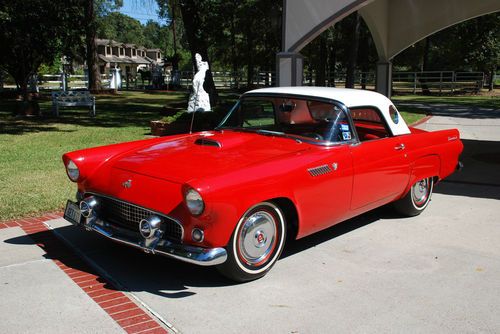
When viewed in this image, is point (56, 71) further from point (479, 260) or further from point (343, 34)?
point (479, 260)

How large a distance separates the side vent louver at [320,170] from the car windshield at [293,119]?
1.10 feet

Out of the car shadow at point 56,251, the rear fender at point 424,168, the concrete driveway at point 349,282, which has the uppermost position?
the rear fender at point 424,168

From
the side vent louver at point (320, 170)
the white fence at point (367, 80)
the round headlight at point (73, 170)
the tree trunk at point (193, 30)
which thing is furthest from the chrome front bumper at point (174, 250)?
the white fence at point (367, 80)

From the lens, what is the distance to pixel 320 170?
432 cm

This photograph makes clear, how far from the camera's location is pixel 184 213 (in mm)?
3680

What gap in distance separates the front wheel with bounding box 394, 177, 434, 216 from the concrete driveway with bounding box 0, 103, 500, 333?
11 centimetres

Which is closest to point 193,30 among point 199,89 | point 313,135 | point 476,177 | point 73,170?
point 199,89

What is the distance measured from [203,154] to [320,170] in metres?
1.01

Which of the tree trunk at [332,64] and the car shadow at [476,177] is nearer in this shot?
the car shadow at [476,177]

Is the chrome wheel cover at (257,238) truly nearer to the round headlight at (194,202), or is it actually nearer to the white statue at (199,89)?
the round headlight at (194,202)

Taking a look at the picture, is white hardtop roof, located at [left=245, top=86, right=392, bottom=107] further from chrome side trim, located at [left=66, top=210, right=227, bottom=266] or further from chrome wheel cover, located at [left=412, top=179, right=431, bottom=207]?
chrome side trim, located at [left=66, top=210, right=227, bottom=266]

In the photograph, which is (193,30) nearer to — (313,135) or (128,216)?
(313,135)

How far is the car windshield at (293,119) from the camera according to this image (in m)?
4.76

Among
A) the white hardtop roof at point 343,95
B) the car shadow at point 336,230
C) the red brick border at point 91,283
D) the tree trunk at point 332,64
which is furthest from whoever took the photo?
the tree trunk at point 332,64
